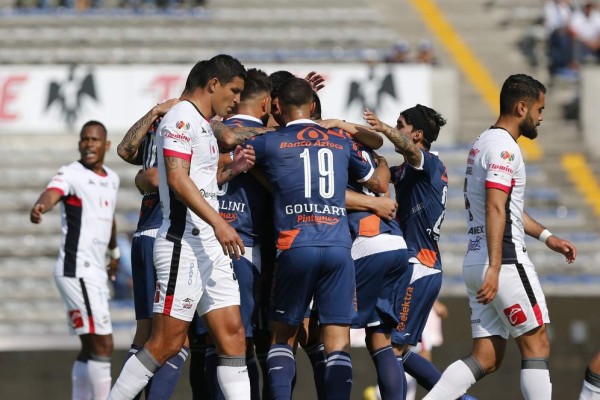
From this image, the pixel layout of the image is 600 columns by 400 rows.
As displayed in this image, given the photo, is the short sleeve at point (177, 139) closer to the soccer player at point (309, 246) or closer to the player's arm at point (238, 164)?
the player's arm at point (238, 164)

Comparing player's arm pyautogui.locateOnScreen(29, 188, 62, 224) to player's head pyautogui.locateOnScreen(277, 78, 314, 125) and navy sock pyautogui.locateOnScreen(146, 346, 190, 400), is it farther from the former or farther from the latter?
player's head pyautogui.locateOnScreen(277, 78, 314, 125)

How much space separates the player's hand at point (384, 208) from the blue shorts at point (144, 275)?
161cm

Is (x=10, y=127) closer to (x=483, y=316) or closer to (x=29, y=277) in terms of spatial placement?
(x=29, y=277)

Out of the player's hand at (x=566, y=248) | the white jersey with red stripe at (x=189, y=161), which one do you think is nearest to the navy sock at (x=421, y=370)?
the player's hand at (x=566, y=248)

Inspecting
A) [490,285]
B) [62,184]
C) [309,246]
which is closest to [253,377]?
[309,246]

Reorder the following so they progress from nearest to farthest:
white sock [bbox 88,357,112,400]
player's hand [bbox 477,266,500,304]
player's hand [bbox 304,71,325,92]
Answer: player's hand [bbox 477,266,500,304], player's hand [bbox 304,71,325,92], white sock [bbox 88,357,112,400]

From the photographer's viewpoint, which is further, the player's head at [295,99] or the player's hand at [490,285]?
the player's head at [295,99]

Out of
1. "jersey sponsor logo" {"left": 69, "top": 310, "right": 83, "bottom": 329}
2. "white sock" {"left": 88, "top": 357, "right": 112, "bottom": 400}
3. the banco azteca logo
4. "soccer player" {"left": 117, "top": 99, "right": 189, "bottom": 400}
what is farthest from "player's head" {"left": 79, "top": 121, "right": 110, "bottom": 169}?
the banco azteca logo

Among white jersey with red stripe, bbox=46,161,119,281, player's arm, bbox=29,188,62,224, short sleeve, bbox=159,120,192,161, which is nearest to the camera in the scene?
short sleeve, bbox=159,120,192,161

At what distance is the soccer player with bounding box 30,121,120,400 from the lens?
31.6 feet

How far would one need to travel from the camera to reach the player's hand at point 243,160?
24.0 feet

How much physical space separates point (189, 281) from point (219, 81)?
1297 mm

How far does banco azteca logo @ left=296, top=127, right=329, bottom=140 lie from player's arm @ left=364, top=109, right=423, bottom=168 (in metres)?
0.32

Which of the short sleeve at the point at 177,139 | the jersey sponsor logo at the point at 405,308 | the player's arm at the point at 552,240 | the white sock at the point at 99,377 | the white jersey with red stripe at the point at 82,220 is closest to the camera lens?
the short sleeve at the point at 177,139
